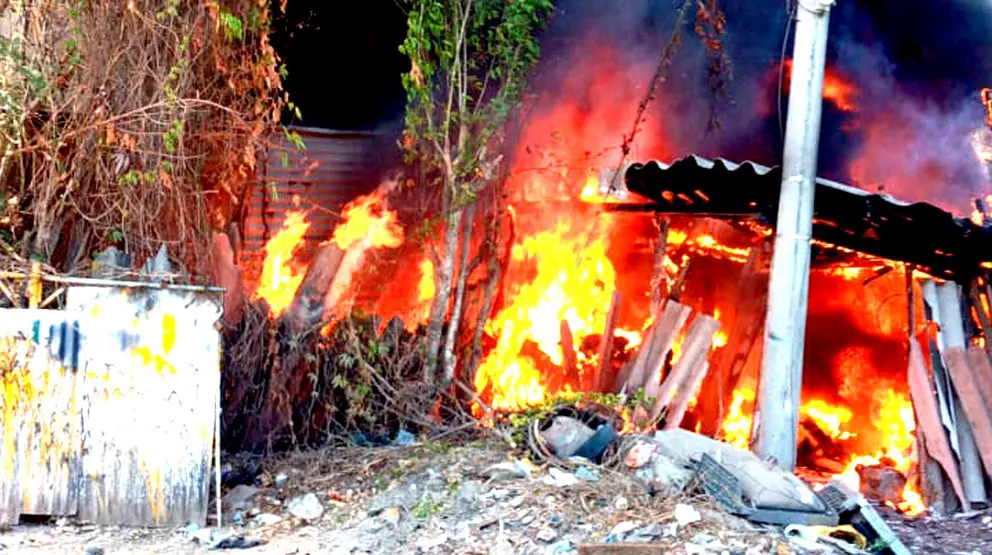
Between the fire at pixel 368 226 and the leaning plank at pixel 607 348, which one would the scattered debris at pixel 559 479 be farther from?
the fire at pixel 368 226

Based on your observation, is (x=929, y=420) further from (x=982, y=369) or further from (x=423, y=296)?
(x=423, y=296)

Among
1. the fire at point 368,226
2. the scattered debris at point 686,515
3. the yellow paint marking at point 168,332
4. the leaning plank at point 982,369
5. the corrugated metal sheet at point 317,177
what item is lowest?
the scattered debris at point 686,515

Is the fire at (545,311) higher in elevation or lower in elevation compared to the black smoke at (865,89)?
lower

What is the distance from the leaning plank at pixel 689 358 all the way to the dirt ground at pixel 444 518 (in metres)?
1.86

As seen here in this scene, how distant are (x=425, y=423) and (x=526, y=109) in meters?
3.74

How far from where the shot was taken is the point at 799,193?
25.4ft

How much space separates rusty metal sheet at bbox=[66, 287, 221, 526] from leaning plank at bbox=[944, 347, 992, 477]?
617 cm

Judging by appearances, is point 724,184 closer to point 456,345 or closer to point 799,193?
point 799,193

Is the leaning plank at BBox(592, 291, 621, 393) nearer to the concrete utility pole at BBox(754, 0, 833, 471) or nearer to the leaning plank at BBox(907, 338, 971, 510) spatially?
the concrete utility pole at BBox(754, 0, 833, 471)

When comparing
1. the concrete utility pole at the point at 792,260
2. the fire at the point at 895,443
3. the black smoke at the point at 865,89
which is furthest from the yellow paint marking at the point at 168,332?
the black smoke at the point at 865,89

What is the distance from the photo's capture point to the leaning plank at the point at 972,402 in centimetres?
798

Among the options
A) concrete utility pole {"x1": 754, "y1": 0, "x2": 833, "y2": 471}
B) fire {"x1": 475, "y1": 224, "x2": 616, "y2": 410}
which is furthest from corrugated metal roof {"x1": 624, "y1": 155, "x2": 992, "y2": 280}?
fire {"x1": 475, "y1": 224, "x2": 616, "y2": 410}

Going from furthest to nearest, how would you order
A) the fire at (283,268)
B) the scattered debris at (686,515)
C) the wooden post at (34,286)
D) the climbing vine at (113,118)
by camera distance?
the fire at (283,268) < the climbing vine at (113,118) < the wooden post at (34,286) < the scattered debris at (686,515)

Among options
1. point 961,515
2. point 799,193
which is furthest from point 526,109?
point 961,515
